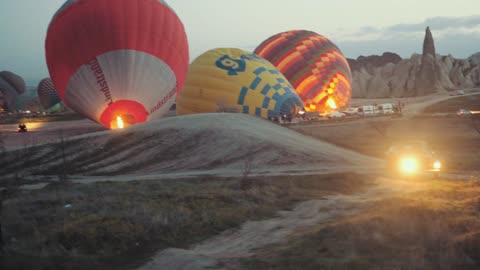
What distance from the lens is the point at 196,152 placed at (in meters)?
26.0

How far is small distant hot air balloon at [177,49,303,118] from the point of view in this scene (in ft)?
124

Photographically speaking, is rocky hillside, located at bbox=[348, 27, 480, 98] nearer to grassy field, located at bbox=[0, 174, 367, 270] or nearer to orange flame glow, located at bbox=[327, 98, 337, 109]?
orange flame glow, located at bbox=[327, 98, 337, 109]

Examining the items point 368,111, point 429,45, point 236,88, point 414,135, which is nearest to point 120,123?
point 236,88

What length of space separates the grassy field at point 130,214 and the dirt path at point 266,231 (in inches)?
19.5

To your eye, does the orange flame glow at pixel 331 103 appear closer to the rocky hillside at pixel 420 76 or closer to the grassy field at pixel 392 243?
the grassy field at pixel 392 243

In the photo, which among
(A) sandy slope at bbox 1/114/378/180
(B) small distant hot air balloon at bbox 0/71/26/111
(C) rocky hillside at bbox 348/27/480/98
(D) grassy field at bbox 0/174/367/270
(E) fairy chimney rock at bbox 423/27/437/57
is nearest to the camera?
(D) grassy field at bbox 0/174/367/270

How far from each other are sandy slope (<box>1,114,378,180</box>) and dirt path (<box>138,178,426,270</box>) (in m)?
5.33

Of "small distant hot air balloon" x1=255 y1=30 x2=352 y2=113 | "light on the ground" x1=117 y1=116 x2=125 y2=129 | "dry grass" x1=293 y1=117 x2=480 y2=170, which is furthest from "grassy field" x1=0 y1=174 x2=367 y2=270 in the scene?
"small distant hot air balloon" x1=255 y1=30 x2=352 y2=113

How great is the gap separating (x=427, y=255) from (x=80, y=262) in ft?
20.4

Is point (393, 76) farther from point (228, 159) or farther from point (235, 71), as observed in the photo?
point (228, 159)

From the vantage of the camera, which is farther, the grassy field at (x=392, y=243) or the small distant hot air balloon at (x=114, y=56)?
the small distant hot air balloon at (x=114, y=56)

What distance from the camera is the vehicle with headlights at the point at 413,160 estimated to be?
814 inches

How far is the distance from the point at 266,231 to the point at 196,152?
1376 cm

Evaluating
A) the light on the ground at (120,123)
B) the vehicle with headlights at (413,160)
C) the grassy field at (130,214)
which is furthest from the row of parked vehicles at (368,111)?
the grassy field at (130,214)
